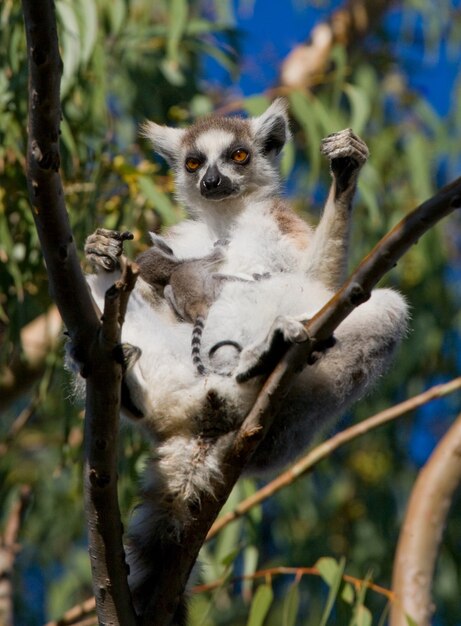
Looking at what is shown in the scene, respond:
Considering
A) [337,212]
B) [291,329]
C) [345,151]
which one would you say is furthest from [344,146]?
[291,329]

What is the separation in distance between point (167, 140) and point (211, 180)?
2.38 ft

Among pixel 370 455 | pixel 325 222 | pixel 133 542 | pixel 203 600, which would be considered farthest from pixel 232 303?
pixel 370 455

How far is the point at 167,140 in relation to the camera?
16.4 ft

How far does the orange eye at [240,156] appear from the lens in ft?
15.1

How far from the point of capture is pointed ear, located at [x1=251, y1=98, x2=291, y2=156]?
485cm

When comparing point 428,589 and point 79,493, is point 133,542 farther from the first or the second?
point 79,493

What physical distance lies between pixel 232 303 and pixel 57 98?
4.57 feet

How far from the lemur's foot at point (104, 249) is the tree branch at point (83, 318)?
1.44ft

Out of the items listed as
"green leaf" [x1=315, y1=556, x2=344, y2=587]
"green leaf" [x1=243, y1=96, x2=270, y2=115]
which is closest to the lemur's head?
"green leaf" [x1=243, y1=96, x2=270, y2=115]

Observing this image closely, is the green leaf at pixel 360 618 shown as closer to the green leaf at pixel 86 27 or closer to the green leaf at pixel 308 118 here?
the green leaf at pixel 308 118

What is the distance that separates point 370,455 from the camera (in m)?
8.15

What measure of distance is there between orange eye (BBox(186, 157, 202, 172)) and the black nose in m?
0.21

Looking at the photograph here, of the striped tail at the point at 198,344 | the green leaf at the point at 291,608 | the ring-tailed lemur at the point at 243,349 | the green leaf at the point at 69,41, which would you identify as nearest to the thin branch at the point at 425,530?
the green leaf at the point at 291,608

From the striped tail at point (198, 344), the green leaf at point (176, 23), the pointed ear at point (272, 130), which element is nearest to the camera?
the striped tail at point (198, 344)
